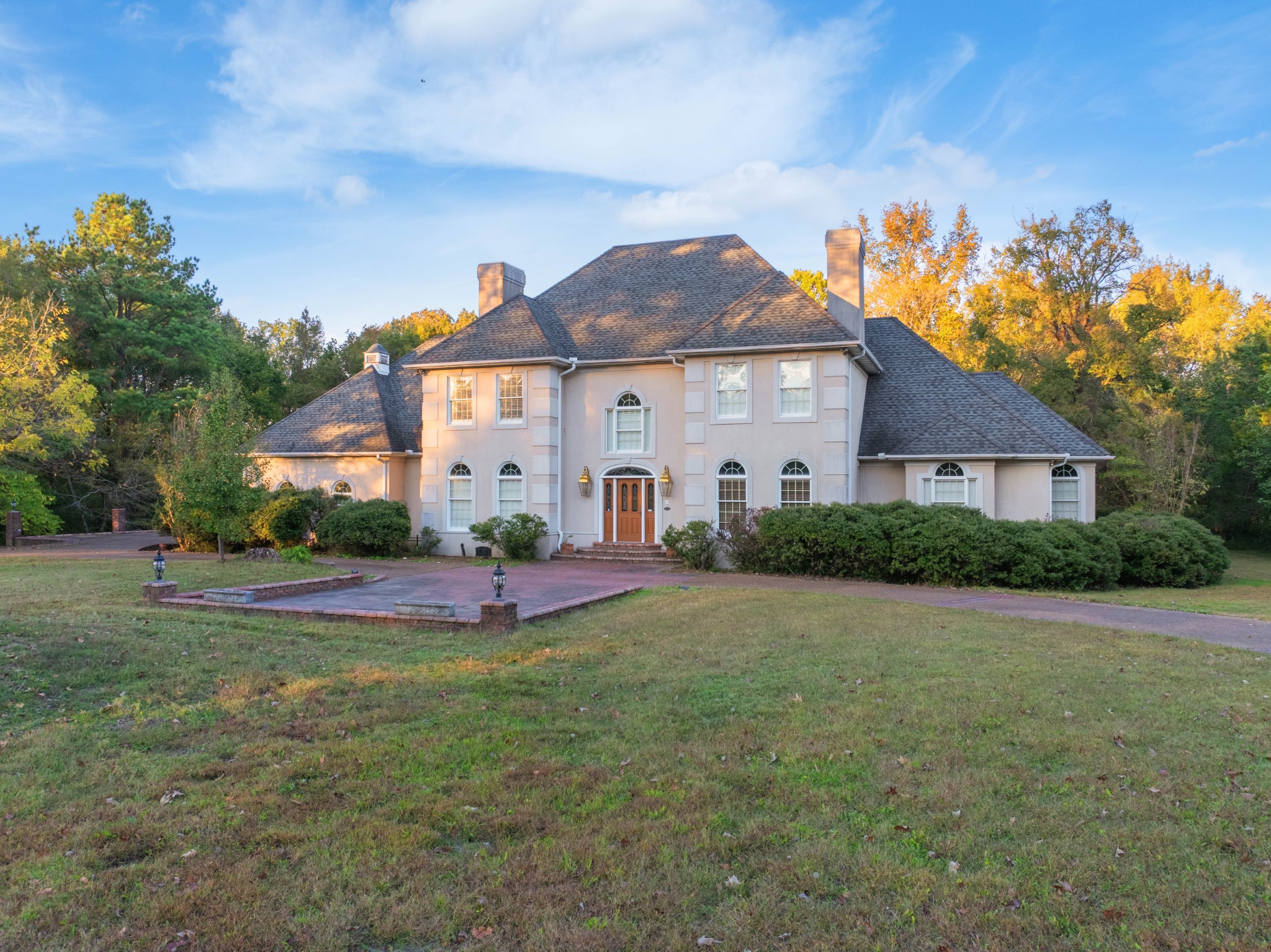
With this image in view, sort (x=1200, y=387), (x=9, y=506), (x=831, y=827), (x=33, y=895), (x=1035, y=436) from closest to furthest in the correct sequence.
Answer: (x=33, y=895)
(x=831, y=827)
(x=1035, y=436)
(x=9, y=506)
(x=1200, y=387)

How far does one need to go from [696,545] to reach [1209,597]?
36.5 ft

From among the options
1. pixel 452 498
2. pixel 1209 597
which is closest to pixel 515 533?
pixel 452 498

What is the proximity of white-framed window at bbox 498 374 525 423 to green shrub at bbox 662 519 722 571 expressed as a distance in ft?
20.0

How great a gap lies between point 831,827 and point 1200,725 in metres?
4.09

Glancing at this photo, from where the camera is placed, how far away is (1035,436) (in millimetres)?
21109

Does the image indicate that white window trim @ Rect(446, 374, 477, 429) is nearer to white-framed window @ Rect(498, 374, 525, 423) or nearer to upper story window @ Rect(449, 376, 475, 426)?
upper story window @ Rect(449, 376, 475, 426)

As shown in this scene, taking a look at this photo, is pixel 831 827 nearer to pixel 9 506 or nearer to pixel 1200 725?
pixel 1200 725

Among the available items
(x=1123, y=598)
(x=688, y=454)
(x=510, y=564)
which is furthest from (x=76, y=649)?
(x=1123, y=598)

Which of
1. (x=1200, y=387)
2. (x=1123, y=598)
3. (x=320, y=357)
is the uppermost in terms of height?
(x=320, y=357)

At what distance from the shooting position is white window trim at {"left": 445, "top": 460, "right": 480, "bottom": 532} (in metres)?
24.1

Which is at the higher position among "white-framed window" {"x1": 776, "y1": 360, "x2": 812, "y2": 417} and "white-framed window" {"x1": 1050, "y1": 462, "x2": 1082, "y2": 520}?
"white-framed window" {"x1": 776, "y1": 360, "x2": 812, "y2": 417}

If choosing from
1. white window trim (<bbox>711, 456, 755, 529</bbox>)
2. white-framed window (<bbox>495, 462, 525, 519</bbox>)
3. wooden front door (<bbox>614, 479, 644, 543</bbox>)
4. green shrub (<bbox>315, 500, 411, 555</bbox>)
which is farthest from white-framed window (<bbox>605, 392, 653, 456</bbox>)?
green shrub (<bbox>315, 500, 411, 555</bbox>)

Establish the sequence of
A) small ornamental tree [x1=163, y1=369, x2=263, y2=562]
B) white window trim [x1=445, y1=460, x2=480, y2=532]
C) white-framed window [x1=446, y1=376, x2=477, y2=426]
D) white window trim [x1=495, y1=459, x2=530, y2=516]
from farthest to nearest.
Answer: white-framed window [x1=446, y1=376, x2=477, y2=426] < white window trim [x1=445, y1=460, x2=480, y2=532] < white window trim [x1=495, y1=459, x2=530, y2=516] < small ornamental tree [x1=163, y1=369, x2=263, y2=562]

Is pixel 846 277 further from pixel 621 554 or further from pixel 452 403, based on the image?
pixel 452 403
